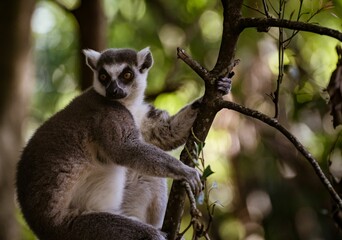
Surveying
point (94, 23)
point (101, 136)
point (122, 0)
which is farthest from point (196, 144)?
point (122, 0)

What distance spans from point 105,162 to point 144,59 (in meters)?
1.03

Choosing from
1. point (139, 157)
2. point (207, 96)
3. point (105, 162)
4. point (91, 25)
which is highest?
point (207, 96)

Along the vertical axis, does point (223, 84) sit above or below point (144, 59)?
above

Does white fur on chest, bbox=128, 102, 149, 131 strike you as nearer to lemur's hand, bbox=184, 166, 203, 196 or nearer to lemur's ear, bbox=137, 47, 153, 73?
lemur's ear, bbox=137, 47, 153, 73

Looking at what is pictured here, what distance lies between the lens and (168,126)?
489 cm

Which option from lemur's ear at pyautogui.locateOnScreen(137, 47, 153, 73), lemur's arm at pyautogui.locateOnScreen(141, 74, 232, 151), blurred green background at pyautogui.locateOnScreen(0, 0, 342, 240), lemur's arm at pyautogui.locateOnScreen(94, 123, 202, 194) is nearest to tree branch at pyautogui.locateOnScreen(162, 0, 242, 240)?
lemur's arm at pyautogui.locateOnScreen(94, 123, 202, 194)

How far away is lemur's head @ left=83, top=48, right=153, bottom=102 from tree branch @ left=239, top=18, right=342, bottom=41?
142cm

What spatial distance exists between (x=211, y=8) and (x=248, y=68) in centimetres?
127

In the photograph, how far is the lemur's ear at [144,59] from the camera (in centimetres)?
510

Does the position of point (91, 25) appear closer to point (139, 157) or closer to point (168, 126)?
point (168, 126)

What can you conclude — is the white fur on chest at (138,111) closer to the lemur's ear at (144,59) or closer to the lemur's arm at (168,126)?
the lemur's arm at (168,126)

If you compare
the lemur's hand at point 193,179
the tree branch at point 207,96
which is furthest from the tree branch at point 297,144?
the lemur's hand at point 193,179

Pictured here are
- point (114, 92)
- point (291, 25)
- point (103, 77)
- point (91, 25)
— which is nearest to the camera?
point (291, 25)

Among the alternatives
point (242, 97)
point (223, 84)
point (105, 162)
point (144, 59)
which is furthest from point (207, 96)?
point (242, 97)
